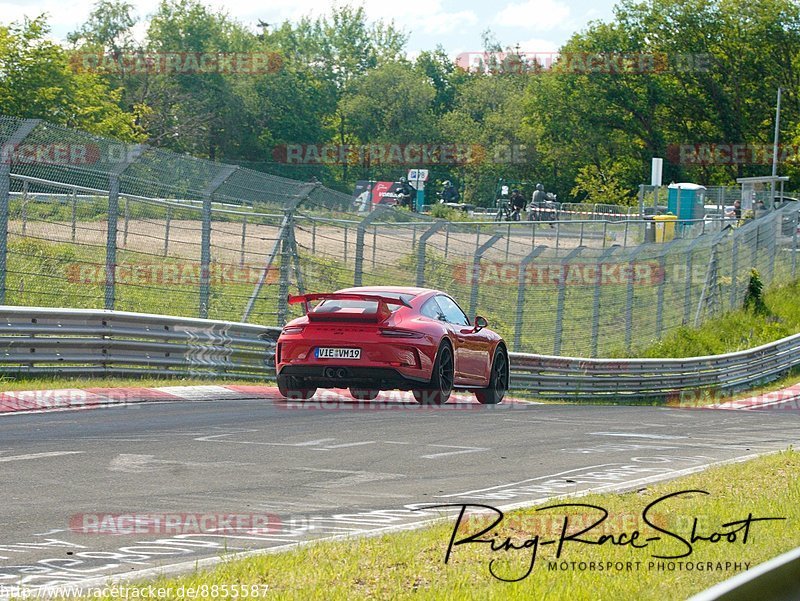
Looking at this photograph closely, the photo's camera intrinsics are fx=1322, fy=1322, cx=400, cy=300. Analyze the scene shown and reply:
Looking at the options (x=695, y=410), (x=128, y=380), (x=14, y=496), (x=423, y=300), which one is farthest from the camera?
(x=695, y=410)

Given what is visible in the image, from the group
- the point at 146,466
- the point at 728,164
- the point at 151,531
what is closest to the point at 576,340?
the point at 146,466

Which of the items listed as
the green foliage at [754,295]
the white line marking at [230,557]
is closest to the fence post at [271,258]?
the white line marking at [230,557]

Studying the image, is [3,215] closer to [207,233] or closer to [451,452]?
[207,233]

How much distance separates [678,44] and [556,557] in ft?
276

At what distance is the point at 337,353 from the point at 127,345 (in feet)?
10.0

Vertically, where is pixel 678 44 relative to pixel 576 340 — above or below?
above

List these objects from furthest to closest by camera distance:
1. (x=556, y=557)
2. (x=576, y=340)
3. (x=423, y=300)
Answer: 1. (x=576, y=340)
2. (x=423, y=300)
3. (x=556, y=557)

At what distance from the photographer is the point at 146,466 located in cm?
979

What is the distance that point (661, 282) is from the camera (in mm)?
29875

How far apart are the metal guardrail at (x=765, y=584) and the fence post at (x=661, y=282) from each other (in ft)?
80.2

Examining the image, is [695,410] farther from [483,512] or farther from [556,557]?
[556,557]

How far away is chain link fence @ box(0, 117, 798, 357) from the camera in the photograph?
1538 cm

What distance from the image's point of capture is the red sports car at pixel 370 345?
47.3ft

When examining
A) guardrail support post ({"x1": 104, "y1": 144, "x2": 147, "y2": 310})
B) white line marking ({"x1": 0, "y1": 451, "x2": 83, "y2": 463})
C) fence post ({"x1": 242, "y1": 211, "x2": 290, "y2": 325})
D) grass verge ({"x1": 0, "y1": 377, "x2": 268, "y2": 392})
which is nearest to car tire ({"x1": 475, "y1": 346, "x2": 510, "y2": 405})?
grass verge ({"x1": 0, "y1": 377, "x2": 268, "y2": 392})
